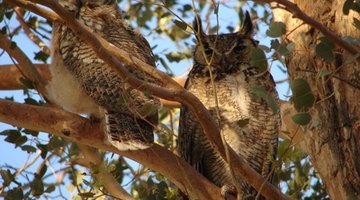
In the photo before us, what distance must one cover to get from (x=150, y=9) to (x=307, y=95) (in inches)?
107

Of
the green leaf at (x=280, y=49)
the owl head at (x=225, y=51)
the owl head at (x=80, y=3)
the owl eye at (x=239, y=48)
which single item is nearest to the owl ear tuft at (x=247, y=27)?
the owl head at (x=225, y=51)

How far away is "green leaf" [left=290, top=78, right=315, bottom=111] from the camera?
1810 mm

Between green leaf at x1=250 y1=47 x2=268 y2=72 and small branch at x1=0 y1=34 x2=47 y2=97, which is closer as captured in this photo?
green leaf at x1=250 y1=47 x2=268 y2=72

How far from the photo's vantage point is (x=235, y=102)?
3.08 meters

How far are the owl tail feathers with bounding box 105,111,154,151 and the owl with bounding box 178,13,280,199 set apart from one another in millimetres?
524

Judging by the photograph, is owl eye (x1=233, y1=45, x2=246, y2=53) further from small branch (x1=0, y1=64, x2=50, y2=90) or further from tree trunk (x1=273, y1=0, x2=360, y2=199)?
small branch (x1=0, y1=64, x2=50, y2=90)

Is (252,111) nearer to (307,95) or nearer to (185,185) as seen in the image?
(185,185)

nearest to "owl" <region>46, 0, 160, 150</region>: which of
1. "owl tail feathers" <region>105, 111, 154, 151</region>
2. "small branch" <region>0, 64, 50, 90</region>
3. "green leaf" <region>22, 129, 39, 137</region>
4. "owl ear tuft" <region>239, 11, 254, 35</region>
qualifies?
"owl tail feathers" <region>105, 111, 154, 151</region>

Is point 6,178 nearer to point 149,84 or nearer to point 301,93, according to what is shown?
point 149,84

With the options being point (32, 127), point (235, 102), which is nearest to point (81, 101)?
point (32, 127)

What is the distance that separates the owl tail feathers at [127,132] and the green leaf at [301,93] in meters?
0.81

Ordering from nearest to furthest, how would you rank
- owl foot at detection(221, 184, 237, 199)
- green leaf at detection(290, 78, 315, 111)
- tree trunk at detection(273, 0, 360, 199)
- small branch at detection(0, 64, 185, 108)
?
green leaf at detection(290, 78, 315, 111)
tree trunk at detection(273, 0, 360, 199)
owl foot at detection(221, 184, 237, 199)
small branch at detection(0, 64, 185, 108)

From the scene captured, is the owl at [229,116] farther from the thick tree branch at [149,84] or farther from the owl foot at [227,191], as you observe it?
the thick tree branch at [149,84]

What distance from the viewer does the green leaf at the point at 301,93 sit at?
181cm
